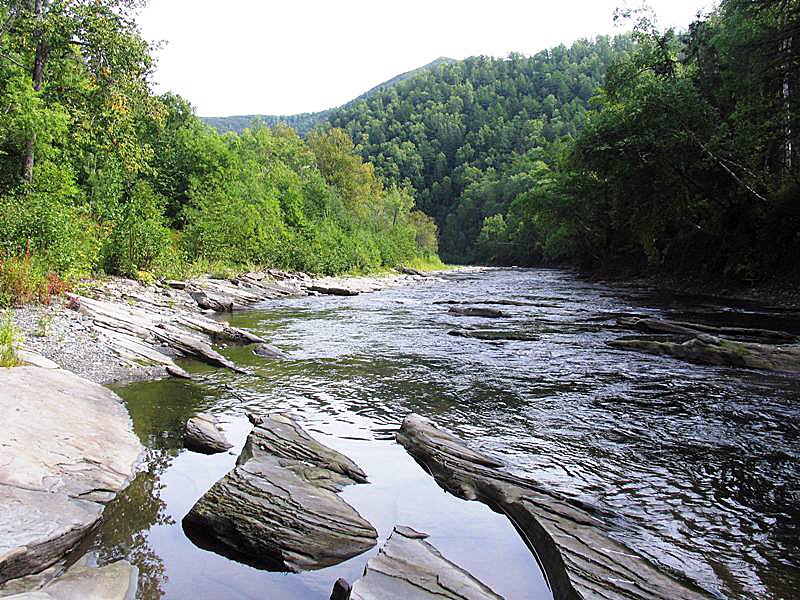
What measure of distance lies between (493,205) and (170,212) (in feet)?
374

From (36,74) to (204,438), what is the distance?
19.8 meters

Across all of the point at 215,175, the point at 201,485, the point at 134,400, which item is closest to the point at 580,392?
the point at 201,485

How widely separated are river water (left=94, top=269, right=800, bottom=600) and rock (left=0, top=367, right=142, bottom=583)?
23cm

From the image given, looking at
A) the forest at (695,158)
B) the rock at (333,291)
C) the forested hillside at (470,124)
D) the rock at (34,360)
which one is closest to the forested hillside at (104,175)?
the rock at (34,360)

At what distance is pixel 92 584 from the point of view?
307 cm

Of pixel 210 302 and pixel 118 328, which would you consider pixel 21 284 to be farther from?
pixel 210 302

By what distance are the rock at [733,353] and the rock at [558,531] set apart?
6.74 meters

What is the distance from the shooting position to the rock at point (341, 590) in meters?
3.05

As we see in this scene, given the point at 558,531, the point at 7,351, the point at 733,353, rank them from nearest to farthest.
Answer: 1. the point at 558,531
2. the point at 7,351
3. the point at 733,353

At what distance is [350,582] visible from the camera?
10.8 ft

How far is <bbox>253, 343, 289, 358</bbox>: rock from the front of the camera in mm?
10805

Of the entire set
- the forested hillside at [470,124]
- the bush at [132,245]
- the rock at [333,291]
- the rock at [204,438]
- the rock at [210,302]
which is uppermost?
the forested hillside at [470,124]

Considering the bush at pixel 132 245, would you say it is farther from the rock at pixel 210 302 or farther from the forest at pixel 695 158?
the forest at pixel 695 158

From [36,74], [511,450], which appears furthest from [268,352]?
[36,74]
